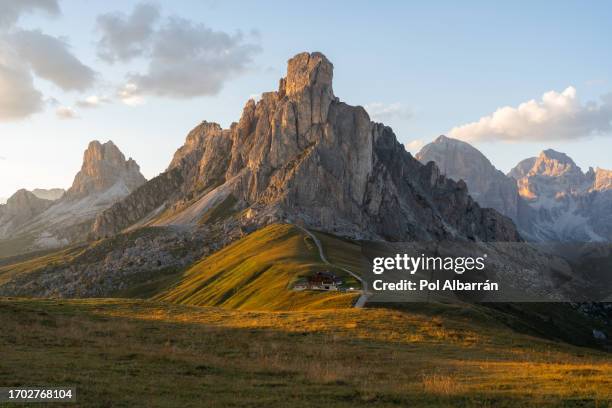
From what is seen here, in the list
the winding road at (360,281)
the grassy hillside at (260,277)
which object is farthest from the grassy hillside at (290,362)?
the grassy hillside at (260,277)

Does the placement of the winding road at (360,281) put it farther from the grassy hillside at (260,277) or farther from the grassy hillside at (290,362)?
the grassy hillside at (290,362)

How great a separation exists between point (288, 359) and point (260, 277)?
84.0 meters

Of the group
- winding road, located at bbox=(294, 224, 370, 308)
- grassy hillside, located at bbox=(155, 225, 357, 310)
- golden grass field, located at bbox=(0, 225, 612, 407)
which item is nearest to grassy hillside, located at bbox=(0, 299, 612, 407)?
golden grass field, located at bbox=(0, 225, 612, 407)

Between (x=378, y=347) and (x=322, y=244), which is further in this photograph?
(x=322, y=244)

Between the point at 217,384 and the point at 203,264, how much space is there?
6481 inches

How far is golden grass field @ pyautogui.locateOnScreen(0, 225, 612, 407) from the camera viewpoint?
26297mm

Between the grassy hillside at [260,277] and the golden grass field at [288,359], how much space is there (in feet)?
32.3

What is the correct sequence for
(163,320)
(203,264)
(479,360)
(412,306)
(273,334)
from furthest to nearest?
(203,264), (412,306), (163,320), (273,334), (479,360)

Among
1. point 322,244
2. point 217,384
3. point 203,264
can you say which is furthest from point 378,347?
point 203,264

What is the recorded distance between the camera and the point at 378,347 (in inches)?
1751

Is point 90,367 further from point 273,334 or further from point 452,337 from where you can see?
point 452,337

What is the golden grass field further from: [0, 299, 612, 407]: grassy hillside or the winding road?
the winding road

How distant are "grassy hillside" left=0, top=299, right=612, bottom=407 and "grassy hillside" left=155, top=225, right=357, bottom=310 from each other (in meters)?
22.7

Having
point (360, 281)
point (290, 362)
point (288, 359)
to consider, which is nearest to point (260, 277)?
point (360, 281)
